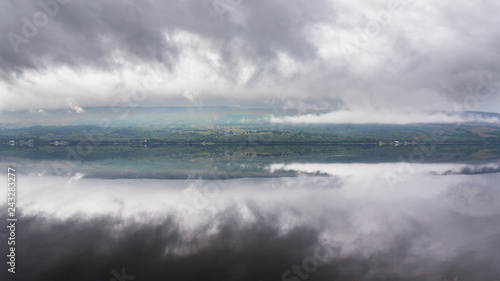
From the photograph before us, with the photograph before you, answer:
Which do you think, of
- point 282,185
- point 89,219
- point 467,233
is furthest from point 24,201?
point 467,233

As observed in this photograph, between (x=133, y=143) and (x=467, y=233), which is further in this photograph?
(x=133, y=143)

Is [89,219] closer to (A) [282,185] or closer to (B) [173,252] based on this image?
(B) [173,252]

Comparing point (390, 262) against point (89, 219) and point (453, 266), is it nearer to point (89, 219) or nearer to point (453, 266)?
point (453, 266)

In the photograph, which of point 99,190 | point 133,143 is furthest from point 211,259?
point 133,143

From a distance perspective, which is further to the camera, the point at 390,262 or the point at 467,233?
the point at 467,233

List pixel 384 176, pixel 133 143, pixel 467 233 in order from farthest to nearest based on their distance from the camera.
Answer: pixel 133 143
pixel 384 176
pixel 467 233

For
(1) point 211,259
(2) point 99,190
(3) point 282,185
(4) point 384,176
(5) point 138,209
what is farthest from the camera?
(4) point 384,176

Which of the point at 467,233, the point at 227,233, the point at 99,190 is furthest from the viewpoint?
the point at 99,190
